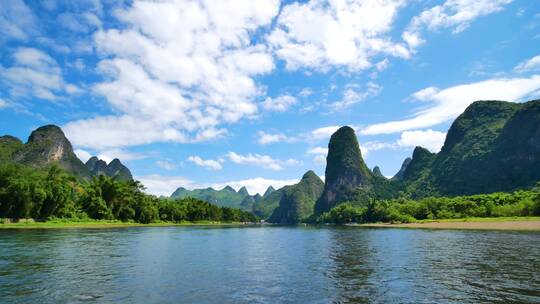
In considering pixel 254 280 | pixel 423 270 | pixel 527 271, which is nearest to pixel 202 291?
pixel 254 280

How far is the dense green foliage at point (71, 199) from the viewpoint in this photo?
260ft

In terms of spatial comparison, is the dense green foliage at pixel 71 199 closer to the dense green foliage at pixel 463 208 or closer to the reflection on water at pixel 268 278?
the reflection on water at pixel 268 278

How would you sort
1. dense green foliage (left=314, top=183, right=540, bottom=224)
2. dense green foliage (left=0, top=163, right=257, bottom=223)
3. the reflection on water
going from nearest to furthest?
the reflection on water < dense green foliage (left=0, top=163, right=257, bottom=223) < dense green foliage (left=314, top=183, right=540, bottom=224)

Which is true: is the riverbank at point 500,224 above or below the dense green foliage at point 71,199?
below

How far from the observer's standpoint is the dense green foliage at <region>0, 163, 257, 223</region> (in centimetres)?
7919

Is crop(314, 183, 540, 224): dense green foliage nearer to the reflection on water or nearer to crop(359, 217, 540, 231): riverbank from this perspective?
crop(359, 217, 540, 231): riverbank

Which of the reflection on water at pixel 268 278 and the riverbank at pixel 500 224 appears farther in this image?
the riverbank at pixel 500 224

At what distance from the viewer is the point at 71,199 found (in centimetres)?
10625

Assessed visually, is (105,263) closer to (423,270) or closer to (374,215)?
(423,270)

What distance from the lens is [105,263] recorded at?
94.9 feet

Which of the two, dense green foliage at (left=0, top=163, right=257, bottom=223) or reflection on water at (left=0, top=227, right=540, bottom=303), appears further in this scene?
dense green foliage at (left=0, top=163, right=257, bottom=223)

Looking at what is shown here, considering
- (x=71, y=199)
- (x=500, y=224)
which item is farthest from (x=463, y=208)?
(x=71, y=199)

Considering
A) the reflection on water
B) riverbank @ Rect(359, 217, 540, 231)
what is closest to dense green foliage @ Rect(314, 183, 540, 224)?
riverbank @ Rect(359, 217, 540, 231)

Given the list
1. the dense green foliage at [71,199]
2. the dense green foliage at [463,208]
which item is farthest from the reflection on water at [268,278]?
the dense green foliage at [463,208]
